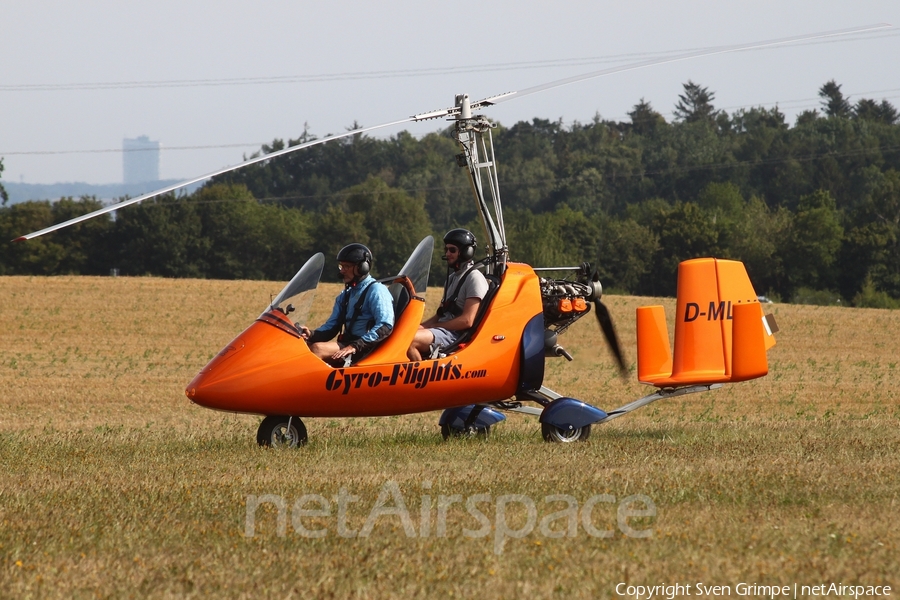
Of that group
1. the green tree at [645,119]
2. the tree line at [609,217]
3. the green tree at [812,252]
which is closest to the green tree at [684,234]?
the tree line at [609,217]


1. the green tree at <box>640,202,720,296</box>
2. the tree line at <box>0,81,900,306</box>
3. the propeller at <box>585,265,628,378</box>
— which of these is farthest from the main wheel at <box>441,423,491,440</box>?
the green tree at <box>640,202,720,296</box>

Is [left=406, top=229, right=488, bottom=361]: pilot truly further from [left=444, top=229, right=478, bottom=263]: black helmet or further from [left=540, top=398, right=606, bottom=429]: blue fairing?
[left=540, top=398, right=606, bottom=429]: blue fairing

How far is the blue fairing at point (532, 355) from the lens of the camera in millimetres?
10023

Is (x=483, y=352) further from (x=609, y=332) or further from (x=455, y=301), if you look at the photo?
(x=609, y=332)

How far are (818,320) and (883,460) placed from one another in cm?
2984

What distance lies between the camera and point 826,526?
19.2ft

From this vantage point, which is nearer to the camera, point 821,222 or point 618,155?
point 821,222

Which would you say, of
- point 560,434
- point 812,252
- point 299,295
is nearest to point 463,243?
point 299,295

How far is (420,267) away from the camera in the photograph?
10008 mm

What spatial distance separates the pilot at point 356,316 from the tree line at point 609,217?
3022 cm

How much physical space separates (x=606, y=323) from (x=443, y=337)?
188cm

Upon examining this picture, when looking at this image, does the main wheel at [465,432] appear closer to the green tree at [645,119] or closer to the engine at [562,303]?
the engine at [562,303]

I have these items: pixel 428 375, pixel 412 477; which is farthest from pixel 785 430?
pixel 412 477

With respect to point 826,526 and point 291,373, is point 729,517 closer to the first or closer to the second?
point 826,526
